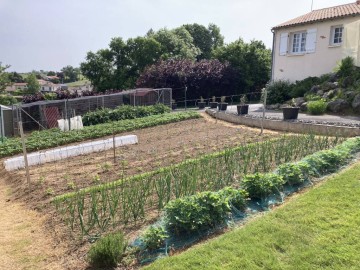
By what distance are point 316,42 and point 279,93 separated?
12.2 feet

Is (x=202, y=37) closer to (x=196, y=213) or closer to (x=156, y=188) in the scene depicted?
(x=156, y=188)

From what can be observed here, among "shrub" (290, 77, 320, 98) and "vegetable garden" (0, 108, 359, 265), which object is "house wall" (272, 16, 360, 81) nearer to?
"shrub" (290, 77, 320, 98)

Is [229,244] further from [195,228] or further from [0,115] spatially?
[0,115]

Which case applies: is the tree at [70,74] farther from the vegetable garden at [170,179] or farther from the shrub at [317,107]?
the shrub at [317,107]

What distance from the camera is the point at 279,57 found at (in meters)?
21.9

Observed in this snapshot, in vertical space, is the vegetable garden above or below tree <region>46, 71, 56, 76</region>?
below

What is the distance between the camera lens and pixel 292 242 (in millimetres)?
3711

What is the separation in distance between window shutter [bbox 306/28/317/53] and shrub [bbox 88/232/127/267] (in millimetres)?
19219

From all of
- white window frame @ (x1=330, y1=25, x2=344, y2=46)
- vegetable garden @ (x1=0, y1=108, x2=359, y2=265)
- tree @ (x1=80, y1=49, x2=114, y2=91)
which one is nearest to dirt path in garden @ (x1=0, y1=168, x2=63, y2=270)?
vegetable garden @ (x1=0, y1=108, x2=359, y2=265)

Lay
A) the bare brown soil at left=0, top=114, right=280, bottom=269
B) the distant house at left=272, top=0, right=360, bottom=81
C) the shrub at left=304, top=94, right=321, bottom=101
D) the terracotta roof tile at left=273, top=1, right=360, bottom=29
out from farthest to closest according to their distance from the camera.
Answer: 1. the terracotta roof tile at left=273, top=1, right=360, bottom=29
2. the distant house at left=272, top=0, right=360, bottom=81
3. the shrub at left=304, top=94, right=321, bottom=101
4. the bare brown soil at left=0, top=114, right=280, bottom=269

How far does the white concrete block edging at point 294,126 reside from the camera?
10.0 m

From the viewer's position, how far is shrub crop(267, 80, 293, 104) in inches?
766

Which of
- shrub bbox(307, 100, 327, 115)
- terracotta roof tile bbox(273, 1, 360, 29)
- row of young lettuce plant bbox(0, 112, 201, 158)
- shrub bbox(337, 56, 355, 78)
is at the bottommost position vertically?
row of young lettuce plant bbox(0, 112, 201, 158)

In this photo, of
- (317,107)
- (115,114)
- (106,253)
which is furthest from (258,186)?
(115,114)
